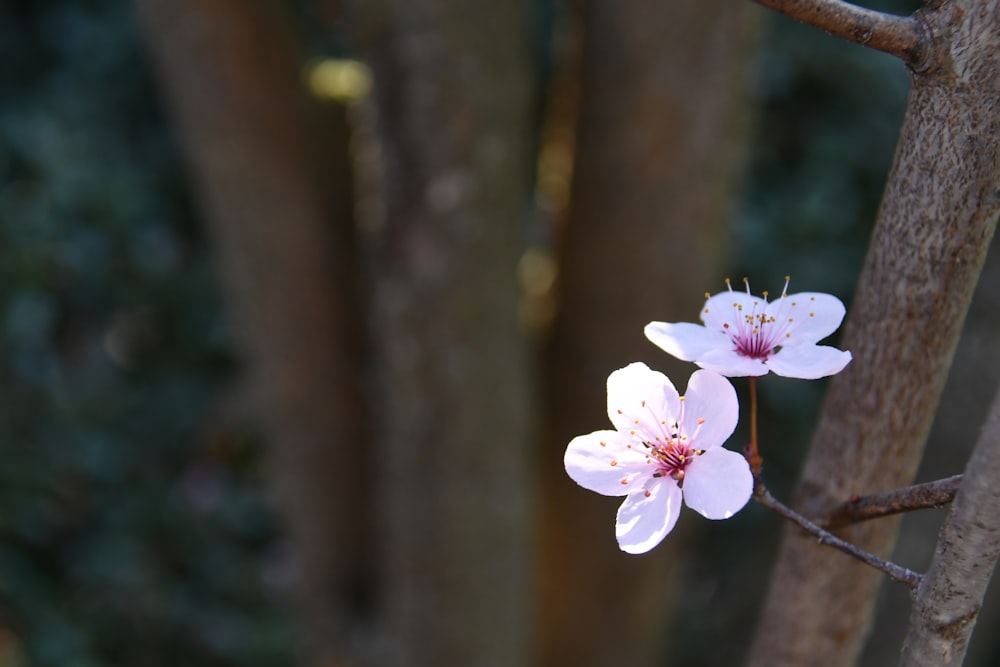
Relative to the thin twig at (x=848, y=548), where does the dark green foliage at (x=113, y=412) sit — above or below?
below

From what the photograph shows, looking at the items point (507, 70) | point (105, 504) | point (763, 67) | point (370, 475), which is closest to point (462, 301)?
point (507, 70)

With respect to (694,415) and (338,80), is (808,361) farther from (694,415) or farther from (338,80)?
(338,80)

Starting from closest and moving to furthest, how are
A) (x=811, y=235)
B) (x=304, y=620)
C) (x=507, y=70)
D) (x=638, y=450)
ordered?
(x=638, y=450), (x=507, y=70), (x=304, y=620), (x=811, y=235)

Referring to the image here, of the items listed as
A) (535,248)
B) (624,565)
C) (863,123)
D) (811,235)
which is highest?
(863,123)

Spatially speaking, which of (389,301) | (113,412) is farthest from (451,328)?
(113,412)

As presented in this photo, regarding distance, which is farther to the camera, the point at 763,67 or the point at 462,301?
the point at 763,67

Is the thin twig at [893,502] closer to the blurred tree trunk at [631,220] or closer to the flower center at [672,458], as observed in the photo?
the flower center at [672,458]

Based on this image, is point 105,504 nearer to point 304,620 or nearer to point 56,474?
point 56,474

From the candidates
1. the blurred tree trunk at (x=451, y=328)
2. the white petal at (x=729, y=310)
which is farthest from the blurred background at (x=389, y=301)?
the white petal at (x=729, y=310)
